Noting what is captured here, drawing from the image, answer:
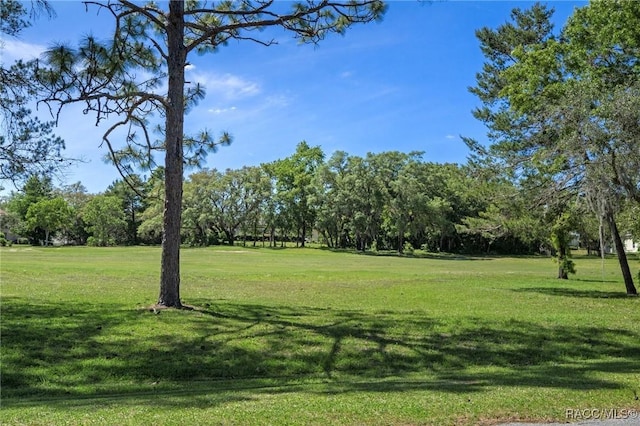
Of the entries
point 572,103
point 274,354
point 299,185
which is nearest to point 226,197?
point 299,185

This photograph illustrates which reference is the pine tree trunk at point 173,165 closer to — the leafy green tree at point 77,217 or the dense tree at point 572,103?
the dense tree at point 572,103

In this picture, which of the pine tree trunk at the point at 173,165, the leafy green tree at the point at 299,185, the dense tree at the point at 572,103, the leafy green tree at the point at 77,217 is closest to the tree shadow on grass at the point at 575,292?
the dense tree at the point at 572,103

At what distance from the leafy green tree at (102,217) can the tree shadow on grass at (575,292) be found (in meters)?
67.1

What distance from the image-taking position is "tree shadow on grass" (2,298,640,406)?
657 cm

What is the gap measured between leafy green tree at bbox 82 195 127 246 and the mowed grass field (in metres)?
63.4

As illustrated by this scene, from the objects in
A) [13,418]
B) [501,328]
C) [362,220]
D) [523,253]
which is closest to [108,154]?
[13,418]

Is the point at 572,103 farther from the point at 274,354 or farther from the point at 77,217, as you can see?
the point at 77,217

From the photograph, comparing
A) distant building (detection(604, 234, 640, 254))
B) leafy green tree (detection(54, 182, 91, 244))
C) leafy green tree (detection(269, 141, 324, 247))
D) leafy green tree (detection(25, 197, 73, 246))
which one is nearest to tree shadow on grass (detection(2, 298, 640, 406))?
distant building (detection(604, 234, 640, 254))

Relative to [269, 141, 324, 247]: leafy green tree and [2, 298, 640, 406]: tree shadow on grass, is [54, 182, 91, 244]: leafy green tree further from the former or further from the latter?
[2, 298, 640, 406]: tree shadow on grass

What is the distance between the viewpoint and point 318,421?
452cm

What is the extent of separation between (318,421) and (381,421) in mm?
545

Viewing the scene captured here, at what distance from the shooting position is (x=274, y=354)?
27.6 feet

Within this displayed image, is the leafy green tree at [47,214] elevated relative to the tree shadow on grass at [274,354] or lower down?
elevated

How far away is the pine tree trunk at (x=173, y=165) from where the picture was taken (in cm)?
1168
